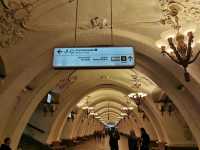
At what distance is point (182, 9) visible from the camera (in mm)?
4770

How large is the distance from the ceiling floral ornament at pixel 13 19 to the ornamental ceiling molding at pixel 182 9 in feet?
7.47

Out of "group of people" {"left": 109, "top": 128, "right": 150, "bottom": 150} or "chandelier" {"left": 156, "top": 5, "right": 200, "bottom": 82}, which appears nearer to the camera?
"chandelier" {"left": 156, "top": 5, "right": 200, "bottom": 82}

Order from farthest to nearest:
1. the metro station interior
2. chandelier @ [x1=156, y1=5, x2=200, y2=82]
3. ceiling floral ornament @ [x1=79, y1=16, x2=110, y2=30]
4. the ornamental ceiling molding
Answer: ceiling floral ornament @ [x1=79, y1=16, x2=110, y2=30] < the metro station interior < the ornamental ceiling molding < chandelier @ [x1=156, y1=5, x2=200, y2=82]

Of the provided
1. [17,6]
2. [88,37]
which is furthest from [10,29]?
[88,37]

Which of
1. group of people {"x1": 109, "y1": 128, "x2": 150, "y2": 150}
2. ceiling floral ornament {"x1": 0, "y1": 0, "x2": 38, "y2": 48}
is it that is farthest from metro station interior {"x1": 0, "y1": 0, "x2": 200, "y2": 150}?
group of people {"x1": 109, "y1": 128, "x2": 150, "y2": 150}

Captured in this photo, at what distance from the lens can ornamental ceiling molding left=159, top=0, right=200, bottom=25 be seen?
462cm

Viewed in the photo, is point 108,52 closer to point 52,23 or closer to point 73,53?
point 73,53

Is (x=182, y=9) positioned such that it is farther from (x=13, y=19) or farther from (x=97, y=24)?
(x=13, y=19)

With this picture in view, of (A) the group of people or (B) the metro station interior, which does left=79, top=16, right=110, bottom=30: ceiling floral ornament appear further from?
(A) the group of people

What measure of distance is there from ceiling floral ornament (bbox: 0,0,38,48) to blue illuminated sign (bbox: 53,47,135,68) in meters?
1.31


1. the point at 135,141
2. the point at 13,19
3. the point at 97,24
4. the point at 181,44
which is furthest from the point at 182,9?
the point at 135,141

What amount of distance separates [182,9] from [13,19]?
122 inches

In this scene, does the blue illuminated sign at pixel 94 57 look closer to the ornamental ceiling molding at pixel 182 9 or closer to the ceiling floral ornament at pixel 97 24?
the ornamental ceiling molding at pixel 182 9

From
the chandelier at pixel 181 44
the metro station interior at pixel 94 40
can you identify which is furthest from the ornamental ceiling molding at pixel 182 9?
the chandelier at pixel 181 44
